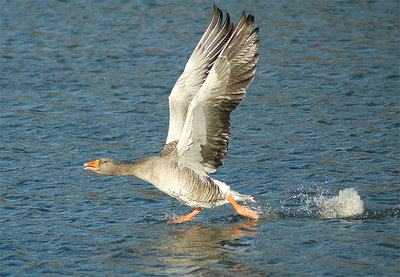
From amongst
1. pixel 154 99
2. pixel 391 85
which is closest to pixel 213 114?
pixel 154 99

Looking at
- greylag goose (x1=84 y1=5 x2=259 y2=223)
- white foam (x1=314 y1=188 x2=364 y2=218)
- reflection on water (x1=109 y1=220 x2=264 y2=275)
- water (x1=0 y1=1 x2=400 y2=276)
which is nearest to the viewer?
reflection on water (x1=109 y1=220 x2=264 y2=275)

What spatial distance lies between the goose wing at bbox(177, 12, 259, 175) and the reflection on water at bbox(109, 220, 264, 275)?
2.78ft

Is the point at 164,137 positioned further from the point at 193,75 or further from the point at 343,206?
the point at 343,206

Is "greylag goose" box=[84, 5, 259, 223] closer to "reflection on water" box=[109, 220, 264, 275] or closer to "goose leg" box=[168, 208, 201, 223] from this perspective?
"goose leg" box=[168, 208, 201, 223]

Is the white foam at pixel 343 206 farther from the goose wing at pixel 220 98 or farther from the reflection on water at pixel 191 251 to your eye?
the goose wing at pixel 220 98

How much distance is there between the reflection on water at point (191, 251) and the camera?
690cm

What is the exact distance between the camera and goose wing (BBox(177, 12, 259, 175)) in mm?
7293

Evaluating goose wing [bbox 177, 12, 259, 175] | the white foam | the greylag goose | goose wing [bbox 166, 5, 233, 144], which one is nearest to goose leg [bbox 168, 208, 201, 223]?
the greylag goose

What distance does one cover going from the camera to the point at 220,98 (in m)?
7.45

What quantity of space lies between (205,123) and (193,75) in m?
1.20

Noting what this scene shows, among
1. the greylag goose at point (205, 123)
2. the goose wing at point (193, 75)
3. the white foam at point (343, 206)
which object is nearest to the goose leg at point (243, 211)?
the greylag goose at point (205, 123)

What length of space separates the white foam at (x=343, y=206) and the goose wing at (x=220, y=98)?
1.50 metres

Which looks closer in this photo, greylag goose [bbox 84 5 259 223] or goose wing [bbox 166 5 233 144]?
greylag goose [bbox 84 5 259 223]

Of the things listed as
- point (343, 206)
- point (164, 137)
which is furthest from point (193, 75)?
point (164, 137)
